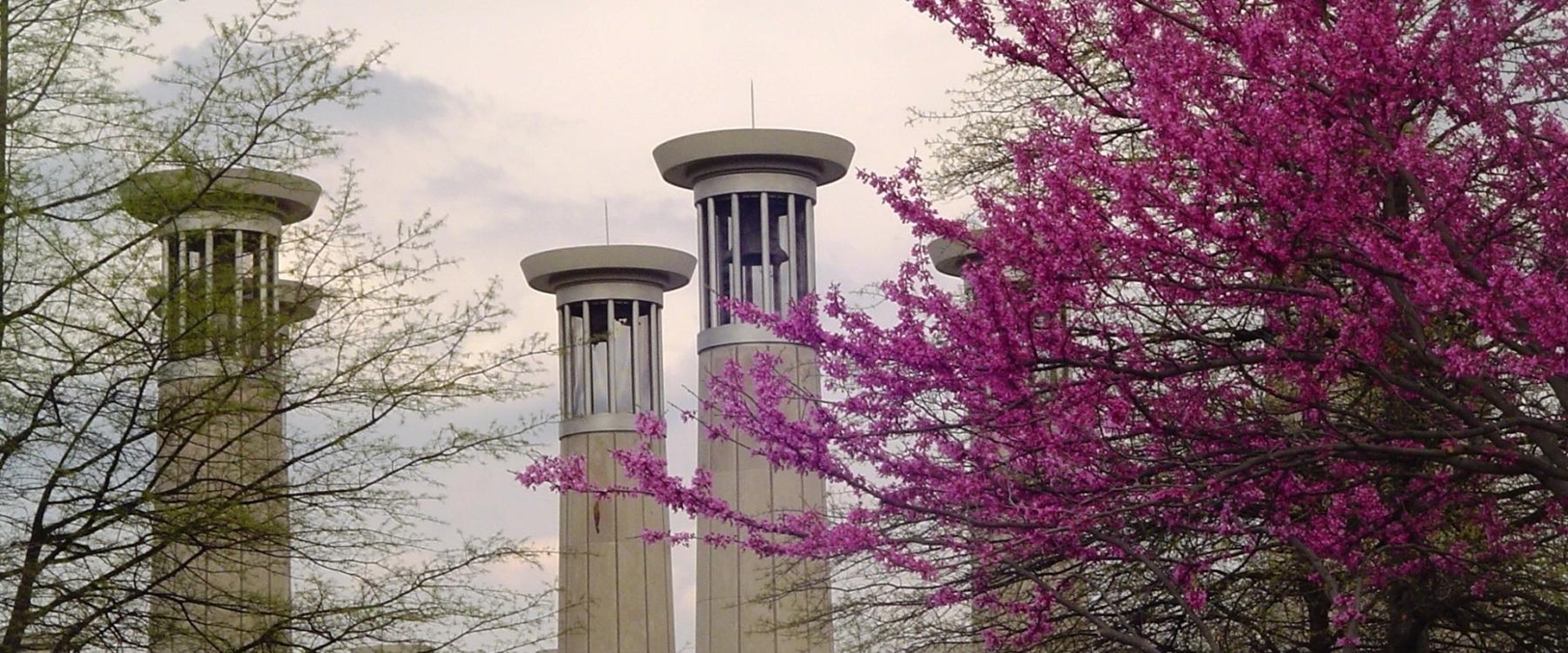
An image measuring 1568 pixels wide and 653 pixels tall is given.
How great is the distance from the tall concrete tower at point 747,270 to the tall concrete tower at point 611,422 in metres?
4.31

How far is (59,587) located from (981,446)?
5678 mm

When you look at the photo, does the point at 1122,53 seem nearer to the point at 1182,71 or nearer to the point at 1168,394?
the point at 1182,71

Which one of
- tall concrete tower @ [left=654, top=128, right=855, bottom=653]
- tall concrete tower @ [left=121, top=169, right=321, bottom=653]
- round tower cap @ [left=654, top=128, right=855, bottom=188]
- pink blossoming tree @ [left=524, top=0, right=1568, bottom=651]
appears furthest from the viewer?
round tower cap @ [left=654, top=128, right=855, bottom=188]

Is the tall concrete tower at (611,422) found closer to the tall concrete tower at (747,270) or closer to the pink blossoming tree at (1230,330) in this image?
the tall concrete tower at (747,270)

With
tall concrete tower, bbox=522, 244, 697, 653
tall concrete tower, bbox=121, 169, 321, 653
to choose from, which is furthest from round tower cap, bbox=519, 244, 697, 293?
tall concrete tower, bbox=121, 169, 321, 653

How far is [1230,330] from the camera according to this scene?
8.37 meters

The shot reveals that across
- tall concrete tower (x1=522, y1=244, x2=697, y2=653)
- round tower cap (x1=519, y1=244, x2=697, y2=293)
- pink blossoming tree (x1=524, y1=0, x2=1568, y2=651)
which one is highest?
round tower cap (x1=519, y1=244, x2=697, y2=293)

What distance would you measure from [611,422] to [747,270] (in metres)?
5.23

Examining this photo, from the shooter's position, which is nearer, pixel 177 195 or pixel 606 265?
pixel 177 195

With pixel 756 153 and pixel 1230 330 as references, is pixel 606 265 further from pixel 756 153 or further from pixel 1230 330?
pixel 1230 330

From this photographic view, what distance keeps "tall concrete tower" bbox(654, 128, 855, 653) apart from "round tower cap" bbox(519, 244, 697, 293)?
4516 millimetres

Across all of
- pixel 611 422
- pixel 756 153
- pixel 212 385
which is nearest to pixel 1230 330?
pixel 212 385

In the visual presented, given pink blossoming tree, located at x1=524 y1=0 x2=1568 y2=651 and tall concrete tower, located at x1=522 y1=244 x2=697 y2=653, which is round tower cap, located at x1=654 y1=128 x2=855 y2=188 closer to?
tall concrete tower, located at x1=522 y1=244 x2=697 y2=653

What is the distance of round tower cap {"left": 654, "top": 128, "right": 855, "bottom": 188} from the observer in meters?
22.3
